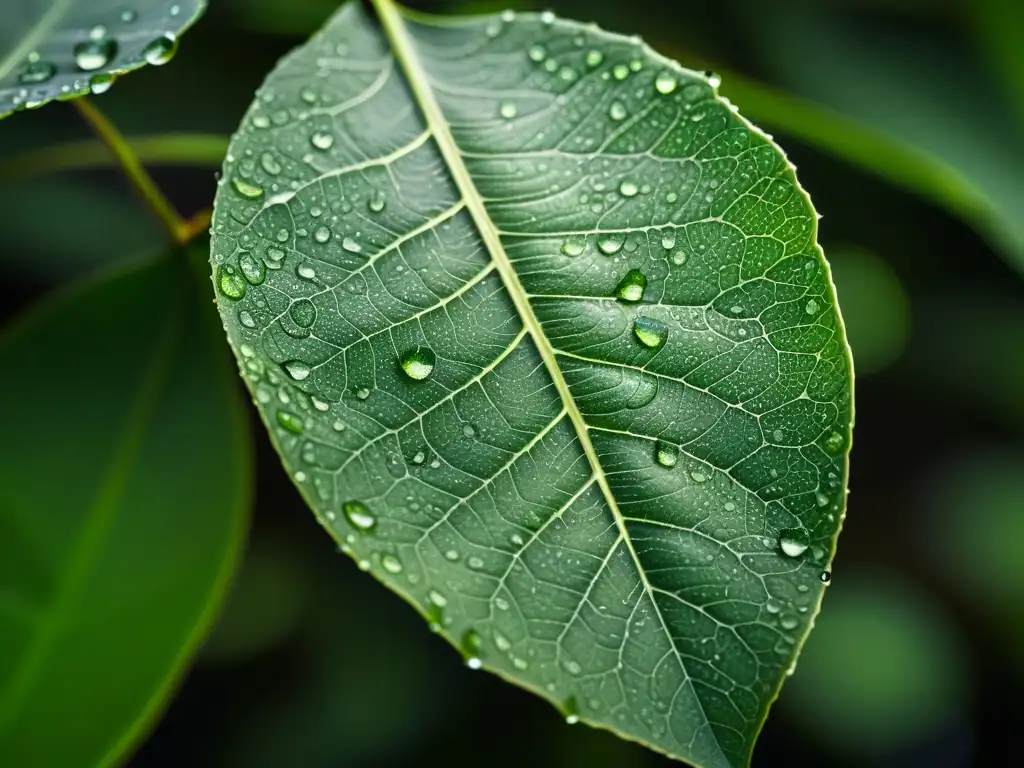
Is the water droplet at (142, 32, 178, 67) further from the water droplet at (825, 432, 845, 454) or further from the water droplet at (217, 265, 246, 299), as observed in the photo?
the water droplet at (825, 432, 845, 454)

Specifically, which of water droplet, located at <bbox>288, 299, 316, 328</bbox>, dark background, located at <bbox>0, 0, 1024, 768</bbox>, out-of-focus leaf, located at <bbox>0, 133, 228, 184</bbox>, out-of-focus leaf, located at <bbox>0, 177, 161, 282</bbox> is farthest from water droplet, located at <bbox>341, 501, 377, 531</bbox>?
out-of-focus leaf, located at <bbox>0, 177, 161, 282</bbox>

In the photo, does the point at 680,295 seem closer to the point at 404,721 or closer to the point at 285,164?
the point at 285,164

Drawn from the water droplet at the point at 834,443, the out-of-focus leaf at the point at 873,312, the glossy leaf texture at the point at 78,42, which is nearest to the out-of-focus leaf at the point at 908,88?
the out-of-focus leaf at the point at 873,312

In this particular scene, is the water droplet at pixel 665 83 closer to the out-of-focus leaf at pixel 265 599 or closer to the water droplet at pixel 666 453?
the water droplet at pixel 666 453

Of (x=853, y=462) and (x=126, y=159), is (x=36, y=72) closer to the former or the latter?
(x=126, y=159)

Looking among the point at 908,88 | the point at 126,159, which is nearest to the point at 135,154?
the point at 126,159

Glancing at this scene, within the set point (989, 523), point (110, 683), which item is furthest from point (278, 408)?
point (989, 523)

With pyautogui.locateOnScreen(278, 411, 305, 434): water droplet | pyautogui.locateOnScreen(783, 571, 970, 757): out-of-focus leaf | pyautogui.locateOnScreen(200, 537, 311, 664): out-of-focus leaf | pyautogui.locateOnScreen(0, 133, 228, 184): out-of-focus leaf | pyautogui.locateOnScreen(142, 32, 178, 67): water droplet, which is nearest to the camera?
pyautogui.locateOnScreen(278, 411, 305, 434): water droplet
